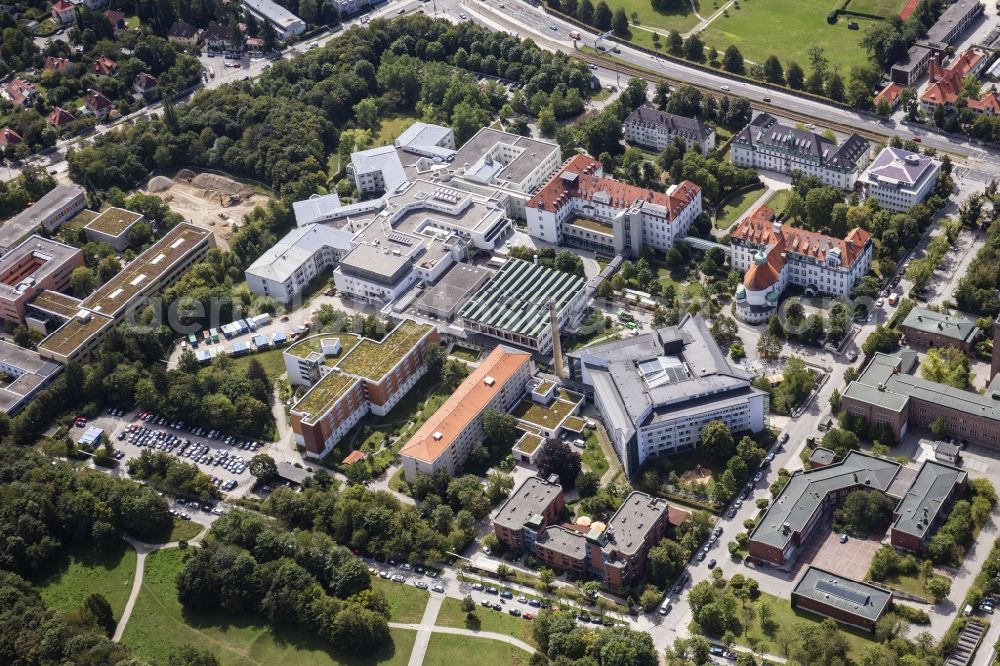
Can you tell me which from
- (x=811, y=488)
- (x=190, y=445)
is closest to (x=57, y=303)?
(x=190, y=445)

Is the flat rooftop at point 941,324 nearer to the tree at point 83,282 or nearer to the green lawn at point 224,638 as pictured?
the green lawn at point 224,638

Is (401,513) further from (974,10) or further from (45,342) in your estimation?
(974,10)

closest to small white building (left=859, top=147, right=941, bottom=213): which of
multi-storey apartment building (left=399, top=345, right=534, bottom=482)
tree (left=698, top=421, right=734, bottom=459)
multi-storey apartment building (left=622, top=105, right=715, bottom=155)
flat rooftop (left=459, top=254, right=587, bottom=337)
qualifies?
multi-storey apartment building (left=622, top=105, right=715, bottom=155)

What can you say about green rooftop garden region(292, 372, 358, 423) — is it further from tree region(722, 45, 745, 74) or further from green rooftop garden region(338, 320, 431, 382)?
tree region(722, 45, 745, 74)

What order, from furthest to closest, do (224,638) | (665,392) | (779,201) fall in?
(779,201) < (665,392) < (224,638)

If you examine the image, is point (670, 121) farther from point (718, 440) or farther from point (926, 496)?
point (926, 496)
